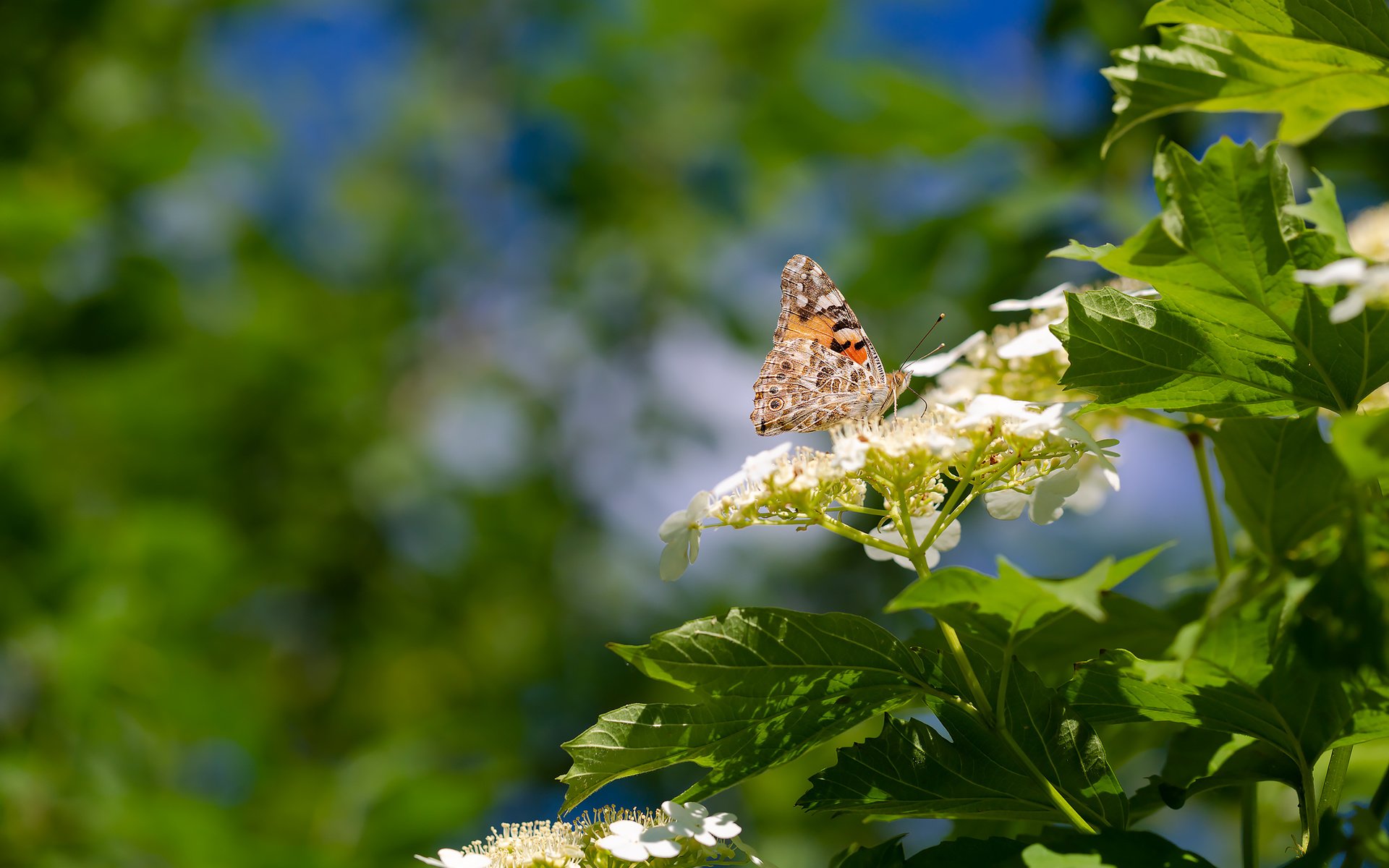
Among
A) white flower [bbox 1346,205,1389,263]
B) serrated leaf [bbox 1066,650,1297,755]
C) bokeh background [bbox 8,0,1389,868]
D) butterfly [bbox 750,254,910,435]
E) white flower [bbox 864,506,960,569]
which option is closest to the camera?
serrated leaf [bbox 1066,650,1297,755]

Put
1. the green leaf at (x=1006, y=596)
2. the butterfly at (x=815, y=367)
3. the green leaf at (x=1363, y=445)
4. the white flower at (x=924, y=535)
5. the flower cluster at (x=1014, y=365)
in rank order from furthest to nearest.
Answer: the butterfly at (x=815, y=367)
the flower cluster at (x=1014, y=365)
the white flower at (x=924, y=535)
the green leaf at (x=1006, y=596)
the green leaf at (x=1363, y=445)

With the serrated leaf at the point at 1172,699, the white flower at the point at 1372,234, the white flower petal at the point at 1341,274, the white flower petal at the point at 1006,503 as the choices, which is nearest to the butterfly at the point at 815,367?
the white flower petal at the point at 1006,503

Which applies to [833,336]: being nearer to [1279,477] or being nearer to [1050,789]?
[1279,477]

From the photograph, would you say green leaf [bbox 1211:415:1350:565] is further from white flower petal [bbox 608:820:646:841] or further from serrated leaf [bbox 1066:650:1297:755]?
white flower petal [bbox 608:820:646:841]

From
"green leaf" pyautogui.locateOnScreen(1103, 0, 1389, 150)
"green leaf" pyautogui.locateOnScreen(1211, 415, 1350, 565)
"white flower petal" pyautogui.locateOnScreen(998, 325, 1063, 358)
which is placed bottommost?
"green leaf" pyautogui.locateOnScreen(1211, 415, 1350, 565)

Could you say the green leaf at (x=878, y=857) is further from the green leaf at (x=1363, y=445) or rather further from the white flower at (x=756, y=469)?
the green leaf at (x=1363, y=445)

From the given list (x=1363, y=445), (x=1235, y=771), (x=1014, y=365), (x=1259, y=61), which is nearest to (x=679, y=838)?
(x=1235, y=771)

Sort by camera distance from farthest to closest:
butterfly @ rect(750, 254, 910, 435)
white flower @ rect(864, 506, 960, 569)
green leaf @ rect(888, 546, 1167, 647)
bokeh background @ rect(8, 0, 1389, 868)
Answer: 1. bokeh background @ rect(8, 0, 1389, 868)
2. butterfly @ rect(750, 254, 910, 435)
3. white flower @ rect(864, 506, 960, 569)
4. green leaf @ rect(888, 546, 1167, 647)

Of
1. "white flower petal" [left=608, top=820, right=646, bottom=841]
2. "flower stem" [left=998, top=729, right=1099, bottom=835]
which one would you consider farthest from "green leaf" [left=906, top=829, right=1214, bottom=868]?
"white flower petal" [left=608, top=820, right=646, bottom=841]
